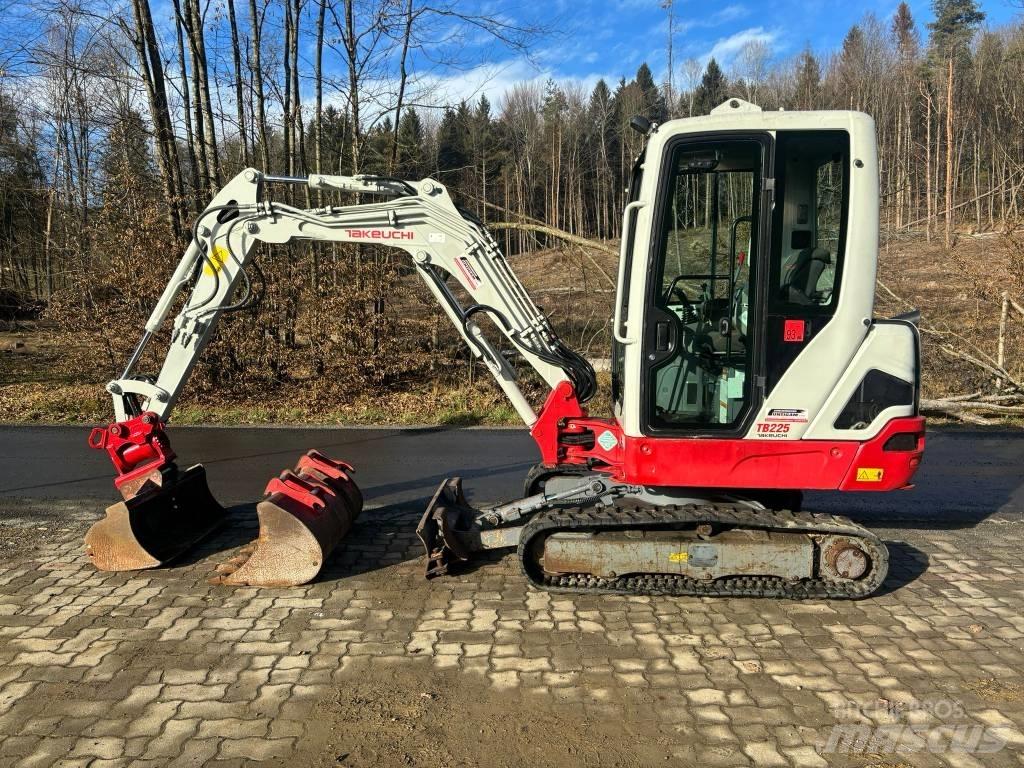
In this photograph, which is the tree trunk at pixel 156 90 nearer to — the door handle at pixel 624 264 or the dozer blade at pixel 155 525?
the dozer blade at pixel 155 525

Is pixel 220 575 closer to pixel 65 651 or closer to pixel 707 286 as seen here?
pixel 65 651

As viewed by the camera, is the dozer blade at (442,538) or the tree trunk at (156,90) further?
the tree trunk at (156,90)

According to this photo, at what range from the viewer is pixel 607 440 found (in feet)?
17.0

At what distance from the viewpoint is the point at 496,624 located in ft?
14.5

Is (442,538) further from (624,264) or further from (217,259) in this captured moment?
(217,259)

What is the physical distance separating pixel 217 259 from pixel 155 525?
2159 mm

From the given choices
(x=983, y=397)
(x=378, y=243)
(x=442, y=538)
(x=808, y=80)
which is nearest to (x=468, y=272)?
A: (x=378, y=243)

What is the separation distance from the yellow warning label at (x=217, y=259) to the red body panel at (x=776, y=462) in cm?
346

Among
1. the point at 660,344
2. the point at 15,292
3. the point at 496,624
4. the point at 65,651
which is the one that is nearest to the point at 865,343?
the point at 660,344

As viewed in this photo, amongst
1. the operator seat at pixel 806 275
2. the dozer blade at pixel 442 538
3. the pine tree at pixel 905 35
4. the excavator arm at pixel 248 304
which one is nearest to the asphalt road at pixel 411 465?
the excavator arm at pixel 248 304

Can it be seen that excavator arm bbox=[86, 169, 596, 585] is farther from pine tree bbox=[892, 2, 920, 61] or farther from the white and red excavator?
pine tree bbox=[892, 2, 920, 61]

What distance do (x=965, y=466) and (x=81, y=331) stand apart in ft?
47.7

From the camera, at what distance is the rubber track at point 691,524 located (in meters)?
4.68

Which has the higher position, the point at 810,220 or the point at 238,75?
the point at 238,75
